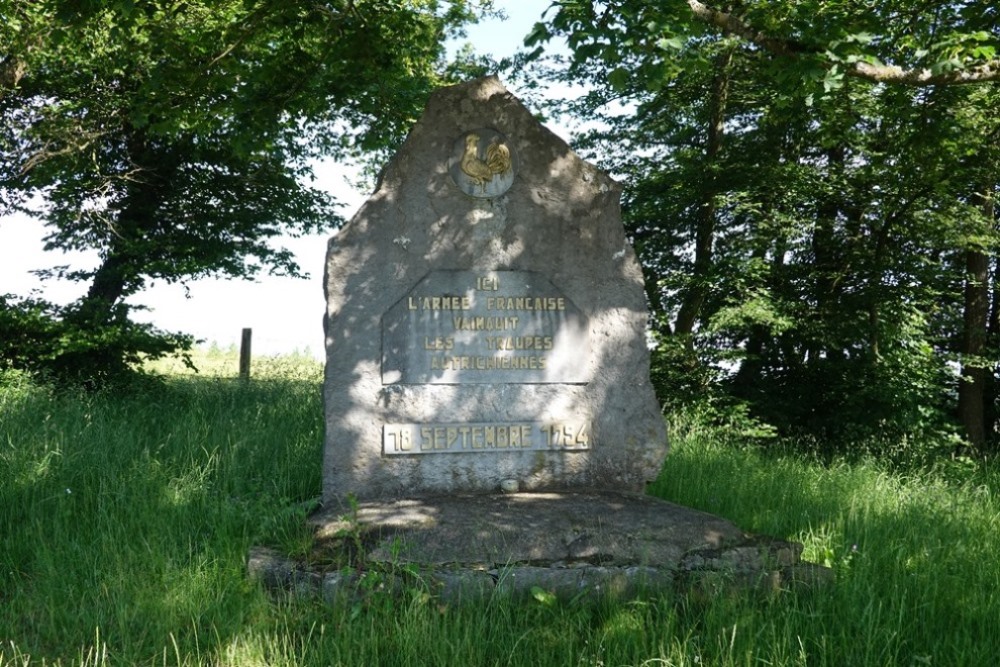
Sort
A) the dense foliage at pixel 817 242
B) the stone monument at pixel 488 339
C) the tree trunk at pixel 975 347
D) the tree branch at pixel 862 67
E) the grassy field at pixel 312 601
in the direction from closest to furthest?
the grassy field at pixel 312 601, the stone monument at pixel 488 339, the tree branch at pixel 862 67, the dense foliage at pixel 817 242, the tree trunk at pixel 975 347

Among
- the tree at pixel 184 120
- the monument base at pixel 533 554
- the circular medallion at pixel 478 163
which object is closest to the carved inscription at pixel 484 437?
the monument base at pixel 533 554

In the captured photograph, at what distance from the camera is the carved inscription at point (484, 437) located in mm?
5422

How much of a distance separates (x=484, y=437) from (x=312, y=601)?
1.71m

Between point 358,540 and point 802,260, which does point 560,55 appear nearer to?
point 802,260

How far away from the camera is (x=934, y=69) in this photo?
601cm

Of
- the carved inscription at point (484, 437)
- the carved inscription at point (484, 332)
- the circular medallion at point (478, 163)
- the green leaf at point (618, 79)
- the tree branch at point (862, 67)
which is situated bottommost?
the carved inscription at point (484, 437)

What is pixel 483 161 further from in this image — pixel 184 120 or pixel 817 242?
pixel 817 242

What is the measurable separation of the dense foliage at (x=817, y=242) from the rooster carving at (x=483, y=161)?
409cm

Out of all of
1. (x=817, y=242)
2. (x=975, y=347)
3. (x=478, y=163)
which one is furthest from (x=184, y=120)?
(x=975, y=347)

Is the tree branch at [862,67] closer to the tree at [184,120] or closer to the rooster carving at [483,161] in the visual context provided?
the rooster carving at [483,161]

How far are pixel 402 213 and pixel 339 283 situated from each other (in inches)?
24.9

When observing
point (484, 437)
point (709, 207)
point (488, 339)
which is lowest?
point (484, 437)

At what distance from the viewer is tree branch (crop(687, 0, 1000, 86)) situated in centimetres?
644

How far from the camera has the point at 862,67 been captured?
21.1ft
